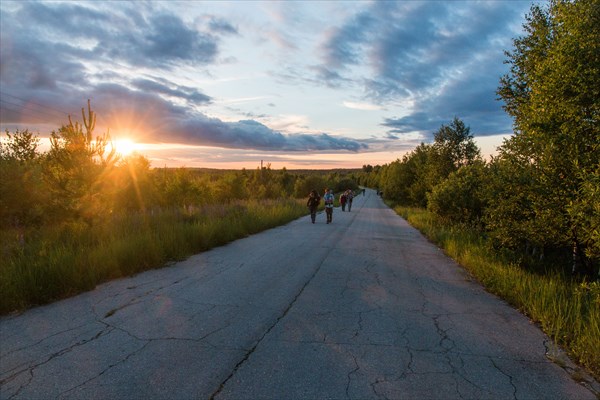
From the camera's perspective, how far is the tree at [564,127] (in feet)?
20.6

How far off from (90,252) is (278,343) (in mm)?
5179

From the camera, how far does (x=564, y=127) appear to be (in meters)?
6.40

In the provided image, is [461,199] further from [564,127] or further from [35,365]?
[35,365]

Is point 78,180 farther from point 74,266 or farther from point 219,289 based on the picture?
point 219,289

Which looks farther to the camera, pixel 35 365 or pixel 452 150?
pixel 452 150

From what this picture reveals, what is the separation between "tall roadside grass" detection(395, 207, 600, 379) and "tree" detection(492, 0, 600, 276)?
41.1 inches

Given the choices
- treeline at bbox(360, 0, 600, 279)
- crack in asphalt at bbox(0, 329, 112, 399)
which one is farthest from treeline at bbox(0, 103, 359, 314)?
treeline at bbox(360, 0, 600, 279)

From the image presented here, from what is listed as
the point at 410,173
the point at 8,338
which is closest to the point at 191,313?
the point at 8,338

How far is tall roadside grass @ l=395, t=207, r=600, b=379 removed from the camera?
3.88m

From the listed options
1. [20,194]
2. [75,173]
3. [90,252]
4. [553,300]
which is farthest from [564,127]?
[20,194]

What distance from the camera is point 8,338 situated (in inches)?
163

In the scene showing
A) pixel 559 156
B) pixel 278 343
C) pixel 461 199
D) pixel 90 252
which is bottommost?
pixel 278 343

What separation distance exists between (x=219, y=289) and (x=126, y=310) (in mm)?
1559

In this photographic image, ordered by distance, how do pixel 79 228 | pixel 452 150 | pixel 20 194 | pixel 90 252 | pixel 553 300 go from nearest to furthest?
1. pixel 553 300
2. pixel 90 252
3. pixel 79 228
4. pixel 20 194
5. pixel 452 150
